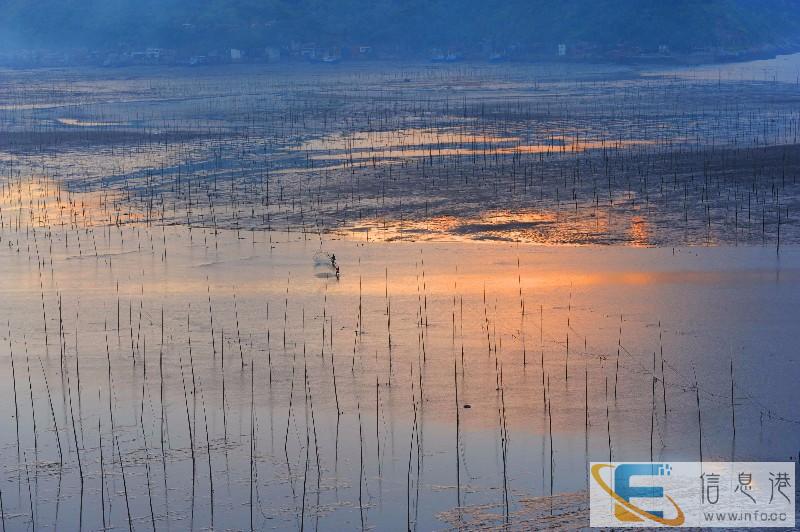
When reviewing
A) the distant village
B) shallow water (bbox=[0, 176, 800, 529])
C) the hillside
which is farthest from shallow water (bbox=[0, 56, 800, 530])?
the hillside

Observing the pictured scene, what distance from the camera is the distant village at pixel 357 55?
210 ft

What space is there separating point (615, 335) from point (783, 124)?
659 inches

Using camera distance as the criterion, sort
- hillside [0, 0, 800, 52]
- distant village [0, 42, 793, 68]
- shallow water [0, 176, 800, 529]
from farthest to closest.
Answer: hillside [0, 0, 800, 52] < distant village [0, 42, 793, 68] < shallow water [0, 176, 800, 529]

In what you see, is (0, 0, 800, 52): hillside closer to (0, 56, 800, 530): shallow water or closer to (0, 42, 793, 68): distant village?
(0, 42, 793, 68): distant village

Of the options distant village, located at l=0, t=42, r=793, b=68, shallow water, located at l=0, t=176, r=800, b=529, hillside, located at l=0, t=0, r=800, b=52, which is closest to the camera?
shallow water, located at l=0, t=176, r=800, b=529

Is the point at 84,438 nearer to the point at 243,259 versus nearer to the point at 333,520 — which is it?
the point at 333,520

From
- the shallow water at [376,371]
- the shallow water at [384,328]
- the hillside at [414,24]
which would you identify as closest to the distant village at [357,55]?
the hillside at [414,24]

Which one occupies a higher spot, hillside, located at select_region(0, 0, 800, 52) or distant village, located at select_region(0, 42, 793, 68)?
hillside, located at select_region(0, 0, 800, 52)

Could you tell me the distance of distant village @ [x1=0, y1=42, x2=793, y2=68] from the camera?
210ft

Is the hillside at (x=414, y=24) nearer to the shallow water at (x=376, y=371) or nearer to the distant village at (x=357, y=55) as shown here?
the distant village at (x=357, y=55)

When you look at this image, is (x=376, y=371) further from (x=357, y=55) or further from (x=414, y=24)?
(x=414, y=24)

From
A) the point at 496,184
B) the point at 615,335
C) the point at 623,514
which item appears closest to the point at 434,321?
the point at 615,335

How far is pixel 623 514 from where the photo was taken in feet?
19.5

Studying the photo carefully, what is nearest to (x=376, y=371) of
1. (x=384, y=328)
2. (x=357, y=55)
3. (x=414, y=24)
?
(x=384, y=328)
